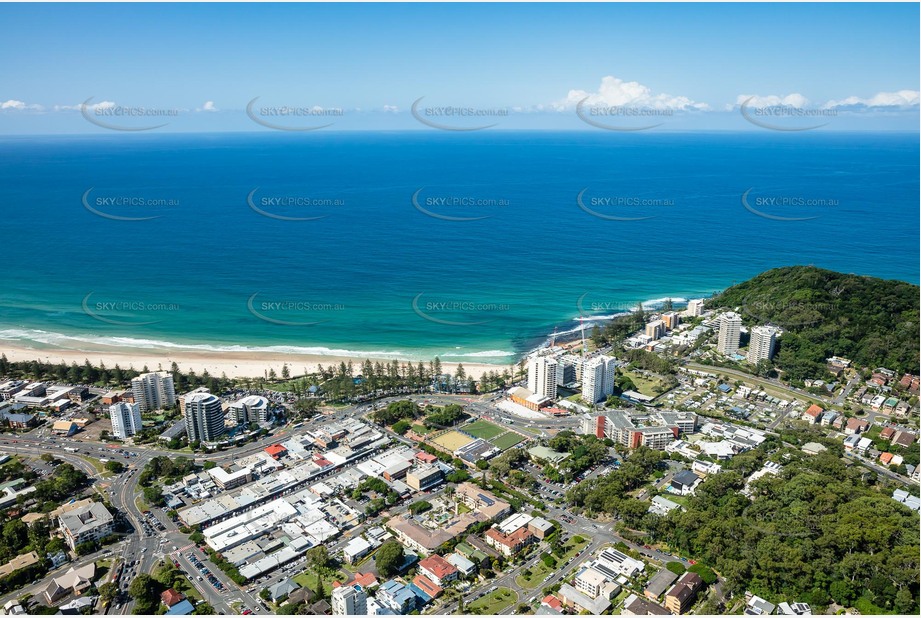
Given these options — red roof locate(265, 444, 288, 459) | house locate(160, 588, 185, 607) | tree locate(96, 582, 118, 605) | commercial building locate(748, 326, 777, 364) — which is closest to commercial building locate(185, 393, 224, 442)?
red roof locate(265, 444, 288, 459)

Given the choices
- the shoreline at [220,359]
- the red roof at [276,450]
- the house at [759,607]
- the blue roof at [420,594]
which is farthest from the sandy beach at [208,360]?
the house at [759,607]

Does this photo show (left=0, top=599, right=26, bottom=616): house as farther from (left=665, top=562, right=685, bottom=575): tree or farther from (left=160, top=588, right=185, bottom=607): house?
(left=665, top=562, right=685, bottom=575): tree

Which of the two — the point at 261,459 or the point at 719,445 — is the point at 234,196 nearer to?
the point at 261,459

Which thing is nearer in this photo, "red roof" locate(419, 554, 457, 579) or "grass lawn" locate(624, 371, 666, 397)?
"red roof" locate(419, 554, 457, 579)

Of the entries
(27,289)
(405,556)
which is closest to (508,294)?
(405,556)

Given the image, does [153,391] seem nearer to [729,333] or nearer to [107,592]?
[107,592]

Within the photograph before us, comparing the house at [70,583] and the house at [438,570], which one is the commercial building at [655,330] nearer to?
the house at [438,570]
